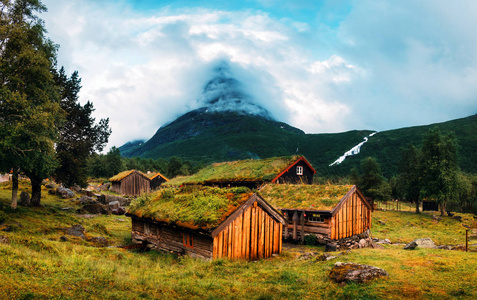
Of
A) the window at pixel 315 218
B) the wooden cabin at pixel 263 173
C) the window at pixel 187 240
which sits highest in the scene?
the wooden cabin at pixel 263 173

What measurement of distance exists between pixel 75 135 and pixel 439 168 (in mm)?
55887

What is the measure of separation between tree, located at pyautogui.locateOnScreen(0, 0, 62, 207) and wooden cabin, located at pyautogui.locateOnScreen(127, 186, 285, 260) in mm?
10555

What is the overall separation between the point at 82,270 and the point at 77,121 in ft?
101

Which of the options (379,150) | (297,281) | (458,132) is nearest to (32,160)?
(297,281)

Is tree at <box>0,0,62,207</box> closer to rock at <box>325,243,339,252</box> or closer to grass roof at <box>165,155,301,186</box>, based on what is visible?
grass roof at <box>165,155,301,186</box>

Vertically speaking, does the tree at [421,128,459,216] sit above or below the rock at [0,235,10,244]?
above

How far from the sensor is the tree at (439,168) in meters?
48.2

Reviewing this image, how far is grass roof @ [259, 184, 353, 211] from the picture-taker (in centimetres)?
2489

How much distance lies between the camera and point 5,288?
7867 millimetres

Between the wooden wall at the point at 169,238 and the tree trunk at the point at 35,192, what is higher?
the tree trunk at the point at 35,192

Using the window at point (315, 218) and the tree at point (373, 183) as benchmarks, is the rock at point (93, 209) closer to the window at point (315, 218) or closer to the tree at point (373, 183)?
the window at point (315, 218)

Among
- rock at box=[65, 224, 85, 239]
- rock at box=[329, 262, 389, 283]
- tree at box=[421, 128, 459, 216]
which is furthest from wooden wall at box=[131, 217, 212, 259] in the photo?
tree at box=[421, 128, 459, 216]

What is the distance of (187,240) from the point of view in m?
17.2

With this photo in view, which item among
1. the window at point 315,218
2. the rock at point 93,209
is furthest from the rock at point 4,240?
the rock at point 93,209
